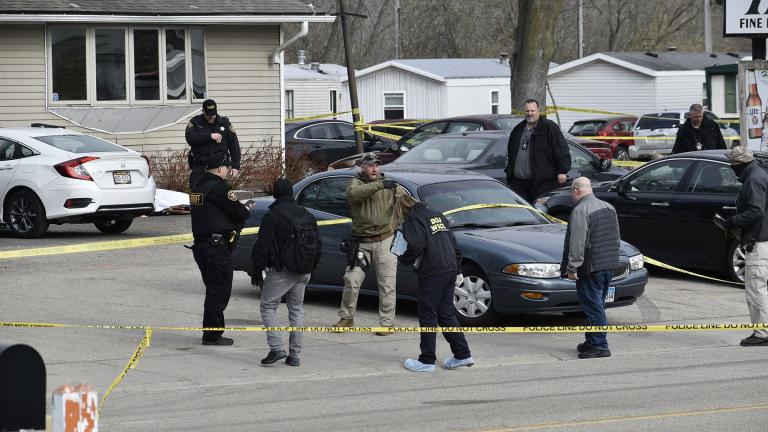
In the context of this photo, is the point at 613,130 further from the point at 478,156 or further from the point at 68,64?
the point at 478,156

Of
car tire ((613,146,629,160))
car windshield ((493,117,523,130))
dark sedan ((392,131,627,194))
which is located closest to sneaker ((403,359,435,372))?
dark sedan ((392,131,627,194))

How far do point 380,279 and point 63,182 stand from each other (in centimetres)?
706

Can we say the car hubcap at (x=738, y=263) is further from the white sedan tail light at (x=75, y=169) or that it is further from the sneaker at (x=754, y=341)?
the white sedan tail light at (x=75, y=169)

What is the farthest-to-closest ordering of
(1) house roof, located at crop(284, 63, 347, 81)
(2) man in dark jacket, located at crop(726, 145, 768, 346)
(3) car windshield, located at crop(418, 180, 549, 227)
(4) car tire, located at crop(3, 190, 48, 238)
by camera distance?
1. (1) house roof, located at crop(284, 63, 347, 81)
2. (4) car tire, located at crop(3, 190, 48, 238)
3. (3) car windshield, located at crop(418, 180, 549, 227)
4. (2) man in dark jacket, located at crop(726, 145, 768, 346)

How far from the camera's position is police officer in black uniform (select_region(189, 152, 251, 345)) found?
10984 mm

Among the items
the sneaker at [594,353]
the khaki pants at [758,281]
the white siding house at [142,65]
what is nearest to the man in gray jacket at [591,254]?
the sneaker at [594,353]

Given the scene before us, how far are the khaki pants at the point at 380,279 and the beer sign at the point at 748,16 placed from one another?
22.5ft

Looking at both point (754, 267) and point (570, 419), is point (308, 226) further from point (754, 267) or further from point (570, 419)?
point (754, 267)

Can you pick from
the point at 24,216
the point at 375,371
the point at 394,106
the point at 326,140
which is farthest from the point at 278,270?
the point at 394,106

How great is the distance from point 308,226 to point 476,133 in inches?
337

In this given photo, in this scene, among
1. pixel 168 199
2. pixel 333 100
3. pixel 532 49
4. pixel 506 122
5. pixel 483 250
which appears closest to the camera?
pixel 483 250

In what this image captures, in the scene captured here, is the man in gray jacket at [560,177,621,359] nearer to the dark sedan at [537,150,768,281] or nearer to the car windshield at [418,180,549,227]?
the car windshield at [418,180,549,227]

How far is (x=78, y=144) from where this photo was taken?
17844 millimetres

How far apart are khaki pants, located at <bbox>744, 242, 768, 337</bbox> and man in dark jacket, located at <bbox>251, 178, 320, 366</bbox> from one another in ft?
12.3
